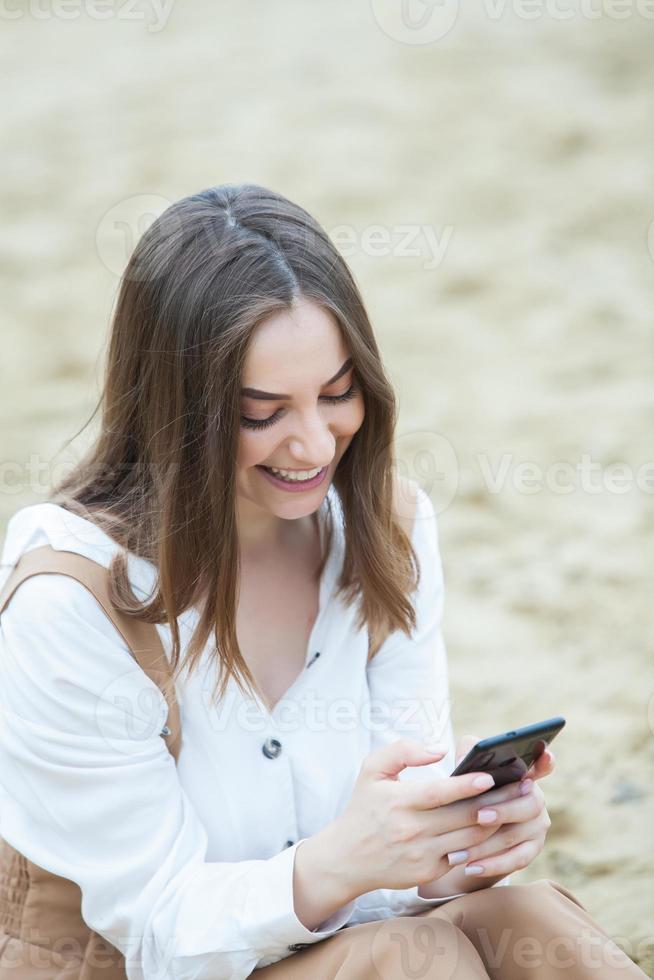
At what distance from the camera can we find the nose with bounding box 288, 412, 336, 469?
1.63 metres

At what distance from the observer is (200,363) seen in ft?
5.17

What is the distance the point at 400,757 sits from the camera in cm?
159

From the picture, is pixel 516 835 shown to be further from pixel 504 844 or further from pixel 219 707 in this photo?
pixel 219 707

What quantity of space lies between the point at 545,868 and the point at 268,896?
1.03 meters

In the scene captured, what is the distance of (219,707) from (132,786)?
173 mm

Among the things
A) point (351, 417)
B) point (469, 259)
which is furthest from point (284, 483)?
point (469, 259)

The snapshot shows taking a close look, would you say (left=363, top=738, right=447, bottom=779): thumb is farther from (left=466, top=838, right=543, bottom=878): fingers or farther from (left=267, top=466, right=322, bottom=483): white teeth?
(left=267, top=466, right=322, bottom=483): white teeth

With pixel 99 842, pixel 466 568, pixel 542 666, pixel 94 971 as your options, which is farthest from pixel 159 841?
pixel 466 568

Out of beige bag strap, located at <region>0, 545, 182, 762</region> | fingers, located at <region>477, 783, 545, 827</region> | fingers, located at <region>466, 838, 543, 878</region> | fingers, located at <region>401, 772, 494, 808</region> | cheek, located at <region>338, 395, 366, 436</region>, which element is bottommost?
fingers, located at <region>466, 838, 543, 878</region>

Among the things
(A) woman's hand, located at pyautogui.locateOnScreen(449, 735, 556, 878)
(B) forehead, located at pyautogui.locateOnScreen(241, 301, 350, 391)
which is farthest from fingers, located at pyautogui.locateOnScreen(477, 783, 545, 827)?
(B) forehead, located at pyautogui.locateOnScreen(241, 301, 350, 391)

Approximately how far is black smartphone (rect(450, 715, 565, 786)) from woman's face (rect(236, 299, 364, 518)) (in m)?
0.40

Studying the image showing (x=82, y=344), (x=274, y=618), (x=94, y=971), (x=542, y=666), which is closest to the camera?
(x=94, y=971)

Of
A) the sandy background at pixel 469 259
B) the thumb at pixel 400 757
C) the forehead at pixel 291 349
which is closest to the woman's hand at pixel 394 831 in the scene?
the thumb at pixel 400 757

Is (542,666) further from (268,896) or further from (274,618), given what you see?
(268,896)
